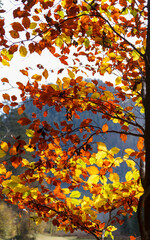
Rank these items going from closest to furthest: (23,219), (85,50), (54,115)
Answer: (85,50) < (23,219) < (54,115)

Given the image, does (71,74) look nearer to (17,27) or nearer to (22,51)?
(22,51)

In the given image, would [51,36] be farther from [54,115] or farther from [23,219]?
[54,115]

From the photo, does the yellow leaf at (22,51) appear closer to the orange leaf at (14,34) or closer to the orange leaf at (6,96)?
the orange leaf at (14,34)

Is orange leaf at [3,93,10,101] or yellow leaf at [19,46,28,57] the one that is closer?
yellow leaf at [19,46,28,57]

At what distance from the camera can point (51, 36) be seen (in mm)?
2457

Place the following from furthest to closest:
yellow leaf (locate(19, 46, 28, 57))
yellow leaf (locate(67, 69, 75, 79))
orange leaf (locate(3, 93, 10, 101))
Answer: orange leaf (locate(3, 93, 10, 101)), yellow leaf (locate(67, 69, 75, 79)), yellow leaf (locate(19, 46, 28, 57))

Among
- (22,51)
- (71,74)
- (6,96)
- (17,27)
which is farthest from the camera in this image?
(6,96)

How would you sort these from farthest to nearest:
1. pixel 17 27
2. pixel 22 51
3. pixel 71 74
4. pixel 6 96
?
pixel 6 96 < pixel 71 74 < pixel 22 51 < pixel 17 27

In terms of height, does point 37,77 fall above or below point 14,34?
below

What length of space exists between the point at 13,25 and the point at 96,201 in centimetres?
196

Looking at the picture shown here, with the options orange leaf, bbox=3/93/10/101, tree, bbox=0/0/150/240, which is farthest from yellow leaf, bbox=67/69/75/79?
orange leaf, bbox=3/93/10/101

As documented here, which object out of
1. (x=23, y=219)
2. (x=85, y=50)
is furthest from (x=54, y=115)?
(x=85, y=50)

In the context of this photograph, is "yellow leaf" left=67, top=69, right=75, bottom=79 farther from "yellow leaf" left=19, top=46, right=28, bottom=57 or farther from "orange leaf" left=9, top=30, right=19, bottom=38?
"orange leaf" left=9, top=30, right=19, bottom=38

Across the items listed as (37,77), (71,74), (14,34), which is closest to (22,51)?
(14,34)
